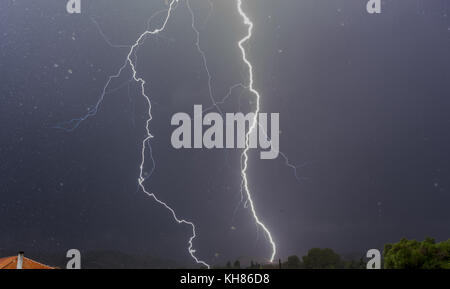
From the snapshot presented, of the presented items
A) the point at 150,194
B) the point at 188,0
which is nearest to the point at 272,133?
the point at 150,194

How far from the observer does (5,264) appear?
18.0 ft
